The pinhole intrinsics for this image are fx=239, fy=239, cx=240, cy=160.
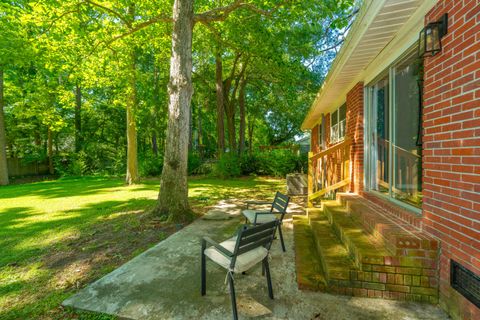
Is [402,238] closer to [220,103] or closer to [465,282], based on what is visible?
[465,282]

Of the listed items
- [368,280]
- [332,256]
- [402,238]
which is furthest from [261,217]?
[402,238]

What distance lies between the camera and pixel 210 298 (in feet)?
8.19

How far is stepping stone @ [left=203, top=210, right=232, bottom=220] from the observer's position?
5762mm

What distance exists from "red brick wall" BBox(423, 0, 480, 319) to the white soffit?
0.33m

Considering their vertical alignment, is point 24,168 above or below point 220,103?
below

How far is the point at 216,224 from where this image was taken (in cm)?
530

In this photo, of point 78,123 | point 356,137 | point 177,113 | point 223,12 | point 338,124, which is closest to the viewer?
point 356,137

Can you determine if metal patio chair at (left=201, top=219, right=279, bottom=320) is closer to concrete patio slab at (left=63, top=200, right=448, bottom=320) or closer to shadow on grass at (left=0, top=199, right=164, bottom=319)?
concrete patio slab at (left=63, top=200, right=448, bottom=320)

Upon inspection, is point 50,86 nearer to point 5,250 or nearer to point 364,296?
point 5,250

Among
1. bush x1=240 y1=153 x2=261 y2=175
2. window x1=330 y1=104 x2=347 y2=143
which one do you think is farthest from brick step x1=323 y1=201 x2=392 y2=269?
bush x1=240 y1=153 x2=261 y2=175

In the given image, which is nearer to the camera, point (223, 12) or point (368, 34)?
point (368, 34)

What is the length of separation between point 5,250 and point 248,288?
4330 mm

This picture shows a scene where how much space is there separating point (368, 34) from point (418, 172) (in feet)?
6.25

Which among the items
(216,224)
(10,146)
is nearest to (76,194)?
(216,224)
